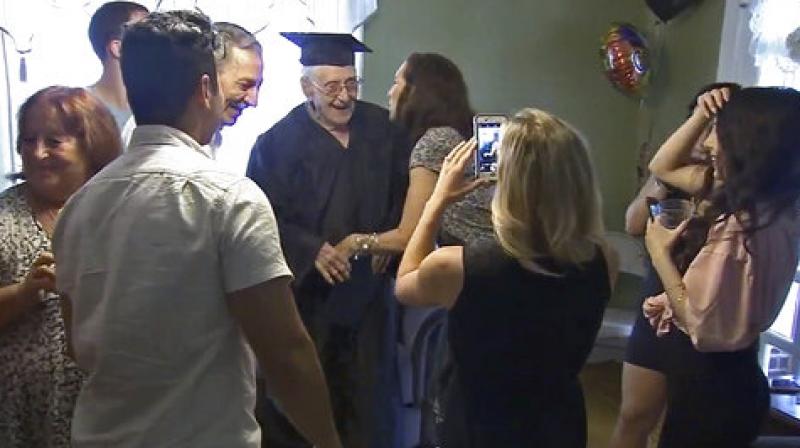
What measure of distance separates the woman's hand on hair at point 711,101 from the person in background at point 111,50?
152 centimetres

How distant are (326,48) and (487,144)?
632 millimetres

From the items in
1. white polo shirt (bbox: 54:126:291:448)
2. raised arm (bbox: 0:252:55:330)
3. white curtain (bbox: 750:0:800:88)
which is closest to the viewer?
white polo shirt (bbox: 54:126:291:448)

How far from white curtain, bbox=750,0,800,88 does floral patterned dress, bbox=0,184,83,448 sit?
7.35 ft

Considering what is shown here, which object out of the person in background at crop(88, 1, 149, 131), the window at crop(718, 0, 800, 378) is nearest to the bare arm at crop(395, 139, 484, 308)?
the person in background at crop(88, 1, 149, 131)

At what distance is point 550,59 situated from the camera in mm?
3811

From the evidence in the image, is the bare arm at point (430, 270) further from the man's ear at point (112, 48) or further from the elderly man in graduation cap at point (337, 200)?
the man's ear at point (112, 48)

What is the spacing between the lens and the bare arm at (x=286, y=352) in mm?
1152

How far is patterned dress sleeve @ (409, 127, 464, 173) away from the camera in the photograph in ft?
7.28

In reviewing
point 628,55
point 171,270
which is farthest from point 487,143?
point 628,55

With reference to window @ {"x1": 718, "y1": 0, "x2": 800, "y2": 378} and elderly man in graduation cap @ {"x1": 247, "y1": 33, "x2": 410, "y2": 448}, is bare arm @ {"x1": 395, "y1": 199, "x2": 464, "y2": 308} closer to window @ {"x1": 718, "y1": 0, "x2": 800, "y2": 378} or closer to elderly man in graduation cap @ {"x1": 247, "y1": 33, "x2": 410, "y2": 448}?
elderly man in graduation cap @ {"x1": 247, "y1": 33, "x2": 410, "y2": 448}

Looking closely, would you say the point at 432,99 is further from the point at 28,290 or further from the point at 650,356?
the point at 28,290

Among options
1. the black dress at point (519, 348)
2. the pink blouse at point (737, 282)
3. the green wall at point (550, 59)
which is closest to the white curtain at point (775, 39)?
the green wall at point (550, 59)

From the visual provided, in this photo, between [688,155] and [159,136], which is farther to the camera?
[688,155]

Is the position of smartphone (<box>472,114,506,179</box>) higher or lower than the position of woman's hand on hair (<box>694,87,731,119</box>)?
lower
